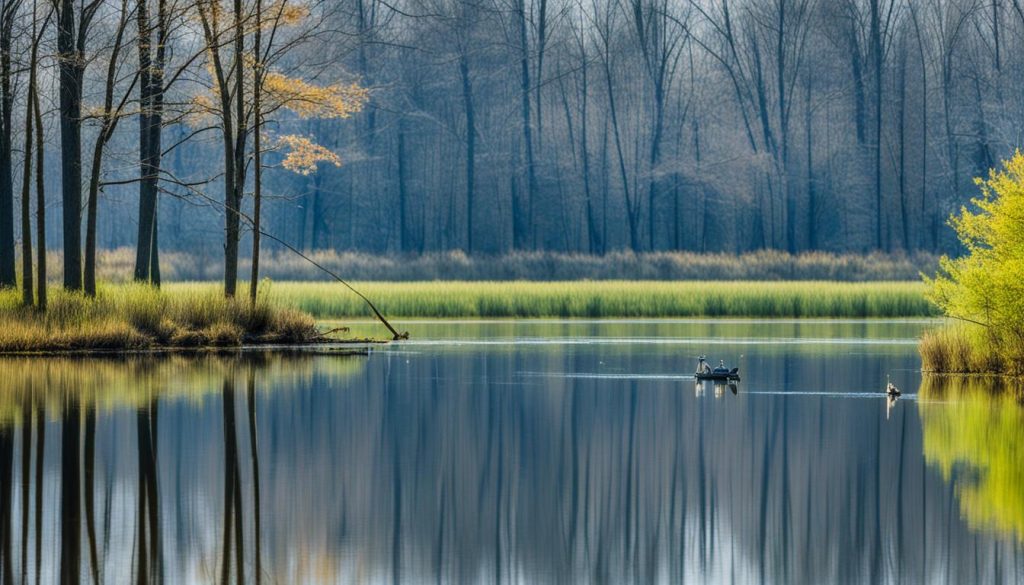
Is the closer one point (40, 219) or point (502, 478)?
point (502, 478)

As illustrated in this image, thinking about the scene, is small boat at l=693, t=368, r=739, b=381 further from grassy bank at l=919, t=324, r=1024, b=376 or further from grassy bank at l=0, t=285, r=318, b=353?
grassy bank at l=0, t=285, r=318, b=353

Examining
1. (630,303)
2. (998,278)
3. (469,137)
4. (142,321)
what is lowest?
(142,321)

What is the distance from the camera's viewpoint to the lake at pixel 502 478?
9.70 m

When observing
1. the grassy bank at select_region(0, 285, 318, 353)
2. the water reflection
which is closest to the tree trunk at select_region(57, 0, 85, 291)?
the grassy bank at select_region(0, 285, 318, 353)

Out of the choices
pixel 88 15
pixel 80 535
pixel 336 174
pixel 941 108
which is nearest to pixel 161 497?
pixel 80 535

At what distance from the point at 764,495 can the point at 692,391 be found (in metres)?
9.31

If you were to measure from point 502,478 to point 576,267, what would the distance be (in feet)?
158

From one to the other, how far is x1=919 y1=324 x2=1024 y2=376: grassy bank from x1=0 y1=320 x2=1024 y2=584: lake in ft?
A: 2.75

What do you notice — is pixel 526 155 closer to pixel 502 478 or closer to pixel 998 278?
pixel 998 278

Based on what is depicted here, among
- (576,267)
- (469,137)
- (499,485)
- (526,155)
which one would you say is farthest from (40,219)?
(526,155)

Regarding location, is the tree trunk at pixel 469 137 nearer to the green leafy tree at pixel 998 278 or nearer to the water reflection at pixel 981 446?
the green leafy tree at pixel 998 278

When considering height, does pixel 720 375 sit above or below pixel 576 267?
below

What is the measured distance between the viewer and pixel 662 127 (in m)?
70.9

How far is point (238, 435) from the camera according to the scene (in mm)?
15734
